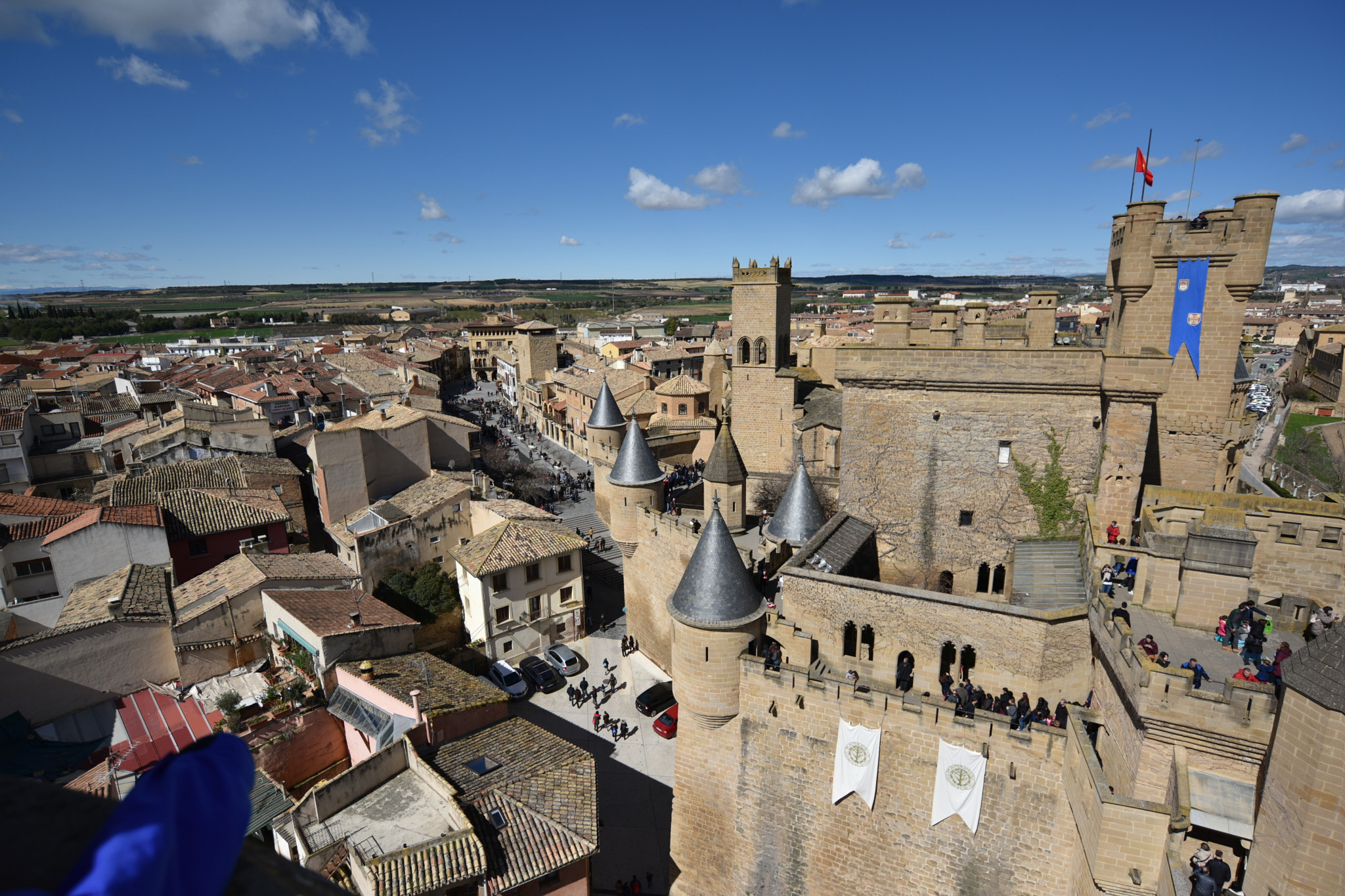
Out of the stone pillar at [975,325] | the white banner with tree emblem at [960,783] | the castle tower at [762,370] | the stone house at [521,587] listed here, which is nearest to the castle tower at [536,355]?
the castle tower at [762,370]

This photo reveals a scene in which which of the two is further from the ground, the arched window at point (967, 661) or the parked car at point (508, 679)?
the arched window at point (967, 661)

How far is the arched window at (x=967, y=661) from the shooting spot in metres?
15.4

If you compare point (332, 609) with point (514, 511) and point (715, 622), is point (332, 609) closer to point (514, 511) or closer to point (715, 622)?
point (514, 511)

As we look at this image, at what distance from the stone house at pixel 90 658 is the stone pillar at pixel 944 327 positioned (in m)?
26.7

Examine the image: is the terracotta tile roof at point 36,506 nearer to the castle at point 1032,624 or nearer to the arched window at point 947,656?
the castle at point 1032,624

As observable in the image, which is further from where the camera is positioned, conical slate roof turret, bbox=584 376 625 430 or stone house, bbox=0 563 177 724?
conical slate roof turret, bbox=584 376 625 430

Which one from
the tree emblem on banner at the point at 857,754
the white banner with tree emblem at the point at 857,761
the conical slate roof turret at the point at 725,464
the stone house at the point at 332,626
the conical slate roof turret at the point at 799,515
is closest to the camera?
the white banner with tree emblem at the point at 857,761

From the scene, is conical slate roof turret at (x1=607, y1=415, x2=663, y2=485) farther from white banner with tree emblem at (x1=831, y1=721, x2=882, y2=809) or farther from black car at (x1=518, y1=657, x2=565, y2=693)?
white banner with tree emblem at (x1=831, y1=721, x2=882, y2=809)

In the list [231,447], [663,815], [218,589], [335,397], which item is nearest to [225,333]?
[335,397]

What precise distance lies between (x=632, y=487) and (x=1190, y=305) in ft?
59.6

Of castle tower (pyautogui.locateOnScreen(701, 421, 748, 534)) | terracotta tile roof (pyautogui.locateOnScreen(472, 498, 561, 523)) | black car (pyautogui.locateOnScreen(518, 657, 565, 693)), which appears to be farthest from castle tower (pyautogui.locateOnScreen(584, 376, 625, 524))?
castle tower (pyautogui.locateOnScreen(701, 421, 748, 534))

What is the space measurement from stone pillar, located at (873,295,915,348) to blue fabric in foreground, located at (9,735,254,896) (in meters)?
25.2

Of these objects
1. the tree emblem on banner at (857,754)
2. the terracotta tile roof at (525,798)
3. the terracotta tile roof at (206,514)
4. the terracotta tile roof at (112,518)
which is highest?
the terracotta tile roof at (112,518)

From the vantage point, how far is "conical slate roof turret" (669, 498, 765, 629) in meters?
15.1
